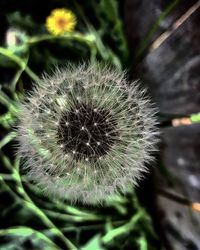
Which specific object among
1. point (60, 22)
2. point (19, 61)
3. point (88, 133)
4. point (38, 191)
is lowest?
point (38, 191)

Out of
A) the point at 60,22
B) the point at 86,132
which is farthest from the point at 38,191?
the point at 60,22

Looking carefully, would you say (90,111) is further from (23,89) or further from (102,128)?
(23,89)

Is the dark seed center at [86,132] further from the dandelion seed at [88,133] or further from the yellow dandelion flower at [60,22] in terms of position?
the yellow dandelion flower at [60,22]

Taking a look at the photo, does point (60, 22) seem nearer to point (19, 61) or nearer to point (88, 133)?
point (19, 61)

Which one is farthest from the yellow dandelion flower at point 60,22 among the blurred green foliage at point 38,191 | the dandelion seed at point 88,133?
the dandelion seed at point 88,133

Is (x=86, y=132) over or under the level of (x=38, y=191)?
over

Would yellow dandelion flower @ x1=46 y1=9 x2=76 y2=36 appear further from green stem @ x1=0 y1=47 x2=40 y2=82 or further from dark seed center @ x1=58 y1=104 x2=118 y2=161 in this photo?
dark seed center @ x1=58 y1=104 x2=118 y2=161

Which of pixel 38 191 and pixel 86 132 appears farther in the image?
pixel 38 191

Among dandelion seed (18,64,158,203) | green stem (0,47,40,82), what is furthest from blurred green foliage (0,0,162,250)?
dandelion seed (18,64,158,203)
